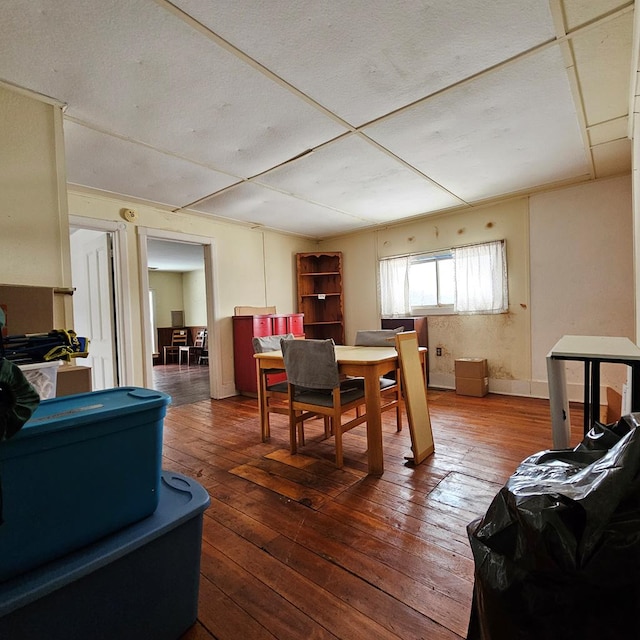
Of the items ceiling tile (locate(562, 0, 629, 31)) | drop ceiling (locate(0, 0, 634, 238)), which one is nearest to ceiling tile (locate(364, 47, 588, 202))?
drop ceiling (locate(0, 0, 634, 238))

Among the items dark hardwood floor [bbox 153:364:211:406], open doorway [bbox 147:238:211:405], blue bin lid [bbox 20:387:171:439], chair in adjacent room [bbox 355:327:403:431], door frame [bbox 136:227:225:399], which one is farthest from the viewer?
open doorway [bbox 147:238:211:405]

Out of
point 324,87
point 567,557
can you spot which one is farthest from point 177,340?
point 567,557

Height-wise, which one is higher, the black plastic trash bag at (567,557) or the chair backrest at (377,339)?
the chair backrest at (377,339)

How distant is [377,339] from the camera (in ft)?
10.6

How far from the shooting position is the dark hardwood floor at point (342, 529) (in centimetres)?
118

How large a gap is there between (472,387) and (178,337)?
7560mm

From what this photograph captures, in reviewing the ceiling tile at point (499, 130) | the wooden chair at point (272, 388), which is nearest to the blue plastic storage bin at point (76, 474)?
the wooden chair at point (272, 388)

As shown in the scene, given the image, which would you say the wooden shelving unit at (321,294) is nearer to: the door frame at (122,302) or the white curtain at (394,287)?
the white curtain at (394,287)

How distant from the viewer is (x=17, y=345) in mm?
1366

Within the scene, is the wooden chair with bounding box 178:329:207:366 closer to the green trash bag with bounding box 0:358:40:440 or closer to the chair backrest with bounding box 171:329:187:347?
the chair backrest with bounding box 171:329:187:347

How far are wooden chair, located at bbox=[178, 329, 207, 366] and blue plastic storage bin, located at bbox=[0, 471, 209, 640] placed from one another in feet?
25.6

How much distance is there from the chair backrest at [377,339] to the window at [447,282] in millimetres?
1622

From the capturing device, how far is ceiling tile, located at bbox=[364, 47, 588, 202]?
6.24 feet

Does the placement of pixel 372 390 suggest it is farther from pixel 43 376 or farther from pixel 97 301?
pixel 97 301
